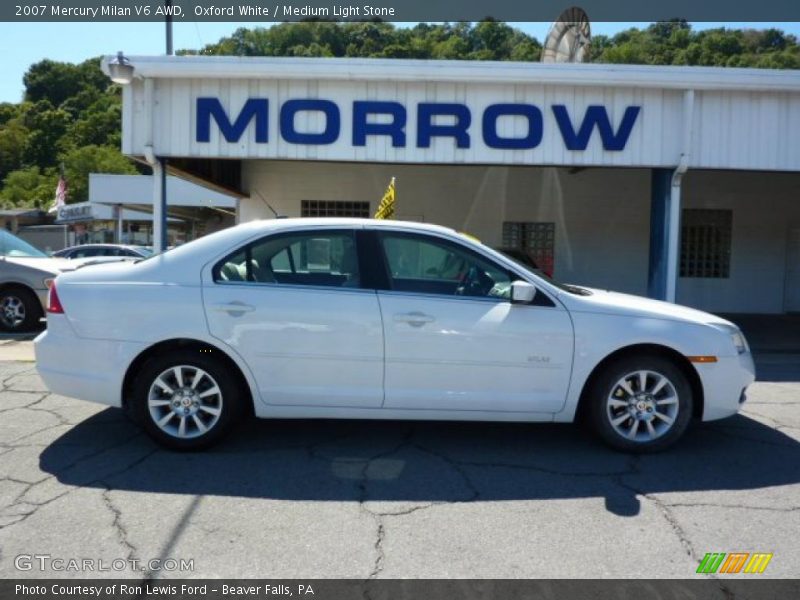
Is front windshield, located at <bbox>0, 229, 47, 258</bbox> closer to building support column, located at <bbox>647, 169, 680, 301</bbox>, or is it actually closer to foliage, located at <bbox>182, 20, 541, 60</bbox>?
building support column, located at <bbox>647, 169, 680, 301</bbox>

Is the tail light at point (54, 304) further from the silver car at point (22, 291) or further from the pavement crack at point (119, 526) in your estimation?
the silver car at point (22, 291)

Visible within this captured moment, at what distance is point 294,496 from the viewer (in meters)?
4.02

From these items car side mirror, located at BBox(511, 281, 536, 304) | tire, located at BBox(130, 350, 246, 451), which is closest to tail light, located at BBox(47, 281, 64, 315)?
tire, located at BBox(130, 350, 246, 451)

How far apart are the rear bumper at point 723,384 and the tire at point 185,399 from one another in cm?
333

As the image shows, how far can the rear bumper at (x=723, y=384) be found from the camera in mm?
4719

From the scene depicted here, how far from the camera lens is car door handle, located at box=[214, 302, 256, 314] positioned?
15.1ft

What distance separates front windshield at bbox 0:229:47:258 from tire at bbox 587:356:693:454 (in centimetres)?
987

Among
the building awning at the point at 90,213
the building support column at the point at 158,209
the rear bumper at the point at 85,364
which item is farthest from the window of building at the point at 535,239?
the building awning at the point at 90,213

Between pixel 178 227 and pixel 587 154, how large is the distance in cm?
3836

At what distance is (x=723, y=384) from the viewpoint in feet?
15.6

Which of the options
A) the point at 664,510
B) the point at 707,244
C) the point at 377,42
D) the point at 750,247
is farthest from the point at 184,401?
the point at 377,42

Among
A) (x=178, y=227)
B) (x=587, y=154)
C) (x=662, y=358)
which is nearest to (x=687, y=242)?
(x=587, y=154)

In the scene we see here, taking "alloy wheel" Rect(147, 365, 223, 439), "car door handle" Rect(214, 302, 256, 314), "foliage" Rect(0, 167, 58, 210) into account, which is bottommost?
"alloy wheel" Rect(147, 365, 223, 439)

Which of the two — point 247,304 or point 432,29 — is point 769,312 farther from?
point 432,29
